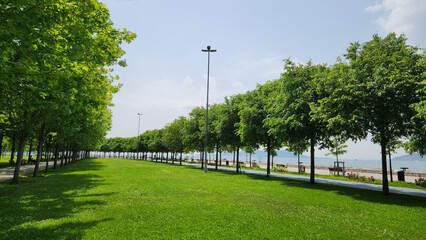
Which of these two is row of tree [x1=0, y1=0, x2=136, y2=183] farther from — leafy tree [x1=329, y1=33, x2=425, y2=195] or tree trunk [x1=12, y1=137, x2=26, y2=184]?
leafy tree [x1=329, y1=33, x2=425, y2=195]

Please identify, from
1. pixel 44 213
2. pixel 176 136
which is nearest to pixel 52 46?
pixel 44 213

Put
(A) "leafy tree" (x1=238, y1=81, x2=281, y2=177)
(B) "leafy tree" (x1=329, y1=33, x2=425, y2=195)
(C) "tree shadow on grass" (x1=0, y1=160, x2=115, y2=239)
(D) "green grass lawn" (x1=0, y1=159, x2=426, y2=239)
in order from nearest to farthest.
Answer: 1. (C) "tree shadow on grass" (x1=0, y1=160, x2=115, y2=239)
2. (D) "green grass lawn" (x1=0, y1=159, x2=426, y2=239)
3. (B) "leafy tree" (x1=329, y1=33, x2=425, y2=195)
4. (A) "leafy tree" (x1=238, y1=81, x2=281, y2=177)

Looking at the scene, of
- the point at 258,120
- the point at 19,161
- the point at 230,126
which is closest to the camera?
the point at 19,161

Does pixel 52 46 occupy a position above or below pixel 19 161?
above

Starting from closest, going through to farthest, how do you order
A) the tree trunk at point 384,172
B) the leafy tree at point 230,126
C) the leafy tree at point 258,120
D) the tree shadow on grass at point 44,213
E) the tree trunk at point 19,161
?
the tree shadow on grass at point 44,213, the tree trunk at point 384,172, the tree trunk at point 19,161, the leafy tree at point 258,120, the leafy tree at point 230,126

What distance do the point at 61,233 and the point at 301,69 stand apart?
2135 cm

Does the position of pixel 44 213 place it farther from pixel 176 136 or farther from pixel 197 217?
pixel 176 136

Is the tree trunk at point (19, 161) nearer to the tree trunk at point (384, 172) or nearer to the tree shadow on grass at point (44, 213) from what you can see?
the tree shadow on grass at point (44, 213)

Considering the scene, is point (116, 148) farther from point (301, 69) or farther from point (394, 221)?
point (394, 221)

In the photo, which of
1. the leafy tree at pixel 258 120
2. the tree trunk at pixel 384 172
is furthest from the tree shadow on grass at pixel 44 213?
the tree trunk at pixel 384 172

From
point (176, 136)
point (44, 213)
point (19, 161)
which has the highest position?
point (176, 136)

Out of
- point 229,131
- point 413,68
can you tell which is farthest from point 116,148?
point 413,68

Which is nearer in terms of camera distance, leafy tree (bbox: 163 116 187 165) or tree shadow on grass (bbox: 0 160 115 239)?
tree shadow on grass (bbox: 0 160 115 239)

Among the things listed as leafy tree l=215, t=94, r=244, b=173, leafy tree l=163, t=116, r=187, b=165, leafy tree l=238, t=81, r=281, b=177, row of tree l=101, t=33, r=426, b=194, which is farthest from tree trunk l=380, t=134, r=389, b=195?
leafy tree l=163, t=116, r=187, b=165
